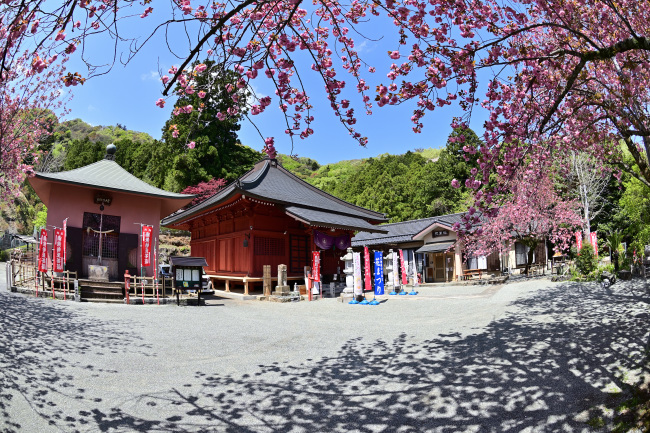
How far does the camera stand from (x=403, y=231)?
27.3 metres

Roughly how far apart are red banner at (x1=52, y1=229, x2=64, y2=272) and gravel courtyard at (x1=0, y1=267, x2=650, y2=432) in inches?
117

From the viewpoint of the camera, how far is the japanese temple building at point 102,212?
547 inches

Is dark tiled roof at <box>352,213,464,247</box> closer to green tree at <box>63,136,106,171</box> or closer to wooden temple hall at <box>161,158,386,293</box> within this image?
wooden temple hall at <box>161,158,386,293</box>

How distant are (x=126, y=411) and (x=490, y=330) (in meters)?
6.40

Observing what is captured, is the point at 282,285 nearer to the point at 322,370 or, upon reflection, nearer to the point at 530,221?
the point at 322,370

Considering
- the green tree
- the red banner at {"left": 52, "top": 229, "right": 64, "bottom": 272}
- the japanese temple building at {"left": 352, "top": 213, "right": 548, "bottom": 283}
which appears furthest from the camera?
the green tree

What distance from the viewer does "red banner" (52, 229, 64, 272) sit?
12.0m

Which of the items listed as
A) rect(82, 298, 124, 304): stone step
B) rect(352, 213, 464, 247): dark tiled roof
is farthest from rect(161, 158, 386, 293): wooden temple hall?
rect(352, 213, 464, 247): dark tiled roof

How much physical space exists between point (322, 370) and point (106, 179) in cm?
1360

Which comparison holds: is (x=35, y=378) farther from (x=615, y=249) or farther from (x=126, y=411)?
(x=615, y=249)

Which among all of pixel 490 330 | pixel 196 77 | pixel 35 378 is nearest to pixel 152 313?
pixel 35 378

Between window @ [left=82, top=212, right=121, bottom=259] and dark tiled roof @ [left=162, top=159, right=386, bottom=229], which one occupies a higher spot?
dark tiled roof @ [left=162, top=159, right=386, bottom=229]

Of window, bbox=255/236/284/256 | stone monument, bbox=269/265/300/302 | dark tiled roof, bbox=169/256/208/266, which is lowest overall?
stone monument, bbox=269/265/300/302

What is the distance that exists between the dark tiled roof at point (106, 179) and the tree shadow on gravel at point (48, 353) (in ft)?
16.8
